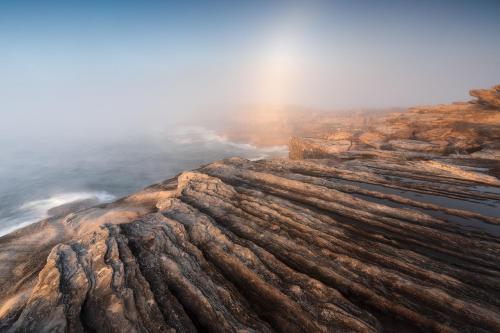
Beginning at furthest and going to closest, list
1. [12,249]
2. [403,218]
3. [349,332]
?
[12,249] < [403,218] < [349,332]

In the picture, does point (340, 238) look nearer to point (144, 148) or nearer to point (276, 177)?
point (276, 177)

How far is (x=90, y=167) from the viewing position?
93.5 m

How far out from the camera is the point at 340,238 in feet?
41.6

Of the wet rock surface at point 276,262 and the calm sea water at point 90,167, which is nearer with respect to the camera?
the wet rock surface at point 276,262

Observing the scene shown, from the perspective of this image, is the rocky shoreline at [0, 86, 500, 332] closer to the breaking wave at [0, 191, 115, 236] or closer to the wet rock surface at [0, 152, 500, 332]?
the wet rock surface at [0, 152, 500, 332]

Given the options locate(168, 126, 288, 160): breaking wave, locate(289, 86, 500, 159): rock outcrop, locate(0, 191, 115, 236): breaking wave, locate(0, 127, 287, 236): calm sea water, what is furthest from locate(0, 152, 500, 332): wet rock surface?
locate(168, 126, 288, 160): breaking wave

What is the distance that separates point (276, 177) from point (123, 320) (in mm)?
13910

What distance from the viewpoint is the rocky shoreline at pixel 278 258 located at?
8625 mm

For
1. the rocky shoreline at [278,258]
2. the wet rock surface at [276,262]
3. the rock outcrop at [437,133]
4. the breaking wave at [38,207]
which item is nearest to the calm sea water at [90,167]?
the breaking wave at [38,207]

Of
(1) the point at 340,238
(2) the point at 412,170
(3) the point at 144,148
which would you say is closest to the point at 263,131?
(3) the point at 144,148

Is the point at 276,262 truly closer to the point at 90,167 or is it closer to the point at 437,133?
the point at 437,133

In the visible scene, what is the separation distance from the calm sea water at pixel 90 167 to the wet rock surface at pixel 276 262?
4743cm

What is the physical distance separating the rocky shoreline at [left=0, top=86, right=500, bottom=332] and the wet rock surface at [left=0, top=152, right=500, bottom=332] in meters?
0.05

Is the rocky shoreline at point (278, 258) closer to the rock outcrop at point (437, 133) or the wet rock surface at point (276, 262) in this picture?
the wet rock surface at point (276, 262)
